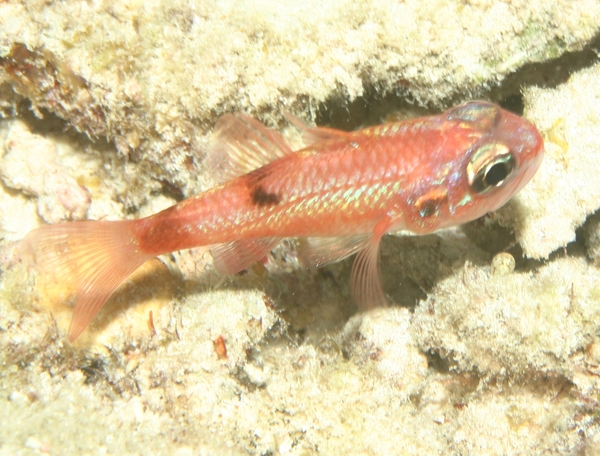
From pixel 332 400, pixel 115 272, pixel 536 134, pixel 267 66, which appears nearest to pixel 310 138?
pixel 267 66

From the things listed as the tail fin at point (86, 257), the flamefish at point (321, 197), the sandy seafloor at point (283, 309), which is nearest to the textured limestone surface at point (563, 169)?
the sandy seafloor at point (283, 309)

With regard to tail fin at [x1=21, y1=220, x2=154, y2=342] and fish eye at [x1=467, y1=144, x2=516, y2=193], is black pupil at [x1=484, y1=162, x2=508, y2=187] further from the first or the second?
tail fin at [x1=21, y1=220, x2=154, y2=342]

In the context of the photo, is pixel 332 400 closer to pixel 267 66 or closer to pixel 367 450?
pixel 367 450

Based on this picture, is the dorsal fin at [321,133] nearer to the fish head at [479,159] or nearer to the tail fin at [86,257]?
the fish head at [479,159]

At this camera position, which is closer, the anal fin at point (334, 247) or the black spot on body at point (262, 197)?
the black spot on body at point (262, 197)

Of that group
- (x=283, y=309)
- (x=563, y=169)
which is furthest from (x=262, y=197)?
(x=563, y=169)

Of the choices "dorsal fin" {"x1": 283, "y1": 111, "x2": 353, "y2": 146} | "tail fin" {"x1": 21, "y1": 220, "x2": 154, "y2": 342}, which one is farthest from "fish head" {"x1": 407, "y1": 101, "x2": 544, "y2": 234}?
"tail fin" {"x1": 21, "y1": 220, "x2": 154, "y2": 342}

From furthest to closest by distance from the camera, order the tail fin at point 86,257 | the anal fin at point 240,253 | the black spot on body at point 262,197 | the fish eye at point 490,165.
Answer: the anal fin at point 240,253, the tail fin at point 86,257, the black spot on body at point 262,197, the fish eye at point 490,165

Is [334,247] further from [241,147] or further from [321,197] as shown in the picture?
[241,147]

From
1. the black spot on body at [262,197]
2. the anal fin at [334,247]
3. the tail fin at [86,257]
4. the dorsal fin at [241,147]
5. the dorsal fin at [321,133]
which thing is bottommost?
the tail fin at [86,257]
